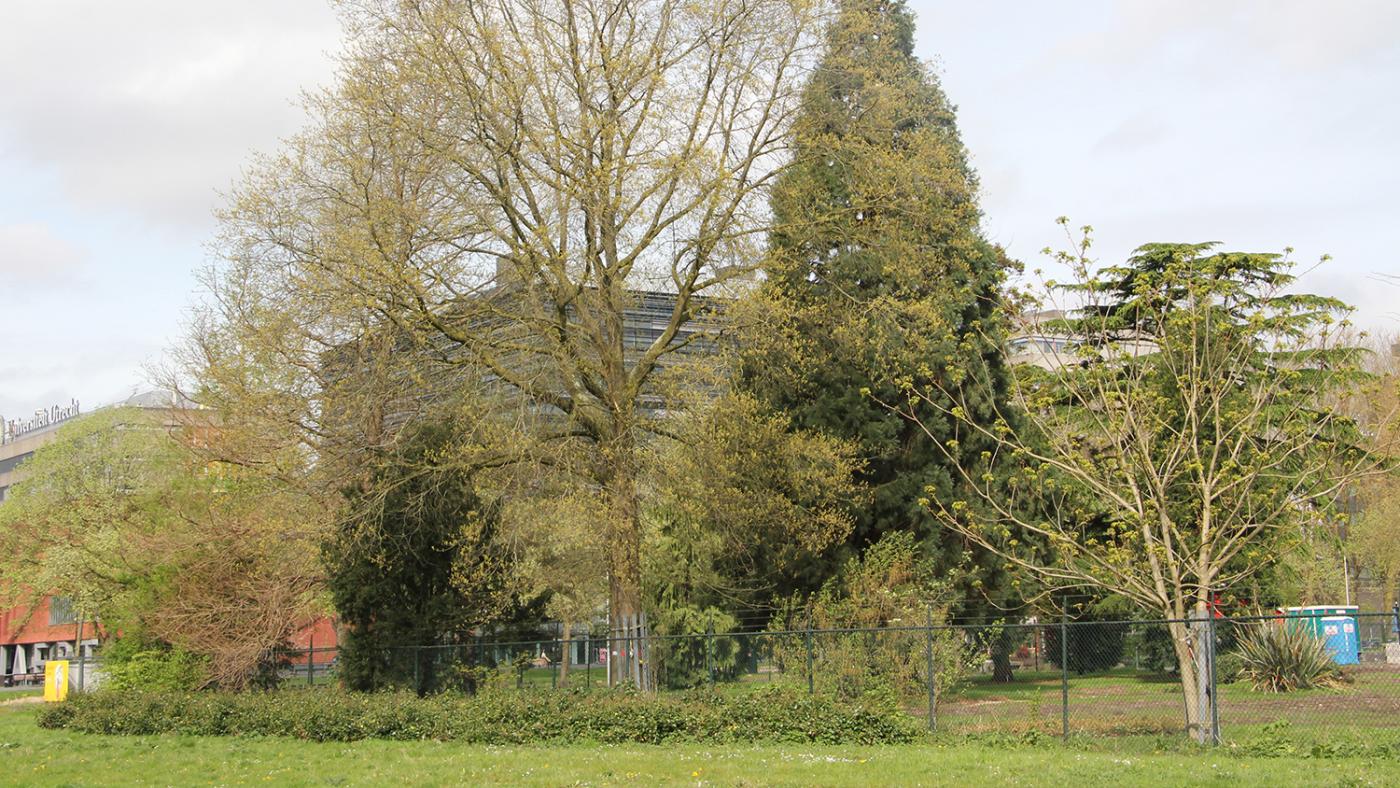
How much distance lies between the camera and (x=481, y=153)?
22.8 metres

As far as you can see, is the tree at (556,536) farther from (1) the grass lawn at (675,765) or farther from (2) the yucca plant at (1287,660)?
(2) the yucca plant at (1287,660)

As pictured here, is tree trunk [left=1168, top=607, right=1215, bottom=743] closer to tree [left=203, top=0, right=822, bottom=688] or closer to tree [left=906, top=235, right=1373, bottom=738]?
tree [left=906, top=235, right=1373, bottom=738]

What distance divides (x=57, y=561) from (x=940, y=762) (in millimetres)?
34930

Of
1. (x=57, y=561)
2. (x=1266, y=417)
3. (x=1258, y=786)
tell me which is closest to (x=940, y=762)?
(x=1258, y=786)

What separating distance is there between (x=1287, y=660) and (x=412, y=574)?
17207 mm

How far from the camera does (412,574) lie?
26000mm

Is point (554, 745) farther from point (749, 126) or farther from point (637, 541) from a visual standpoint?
point (749, 126)

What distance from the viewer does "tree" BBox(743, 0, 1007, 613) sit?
24.1 m

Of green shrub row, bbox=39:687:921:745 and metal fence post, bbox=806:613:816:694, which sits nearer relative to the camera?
green shrub row, bbox=39:687:921:745

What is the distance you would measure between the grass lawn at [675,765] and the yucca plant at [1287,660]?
24.4 ft

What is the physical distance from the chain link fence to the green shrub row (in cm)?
90

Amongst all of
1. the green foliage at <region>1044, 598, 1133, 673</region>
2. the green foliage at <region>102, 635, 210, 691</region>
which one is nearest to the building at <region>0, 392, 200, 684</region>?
the green foliage at <region>102, 635, 210, 691</region>

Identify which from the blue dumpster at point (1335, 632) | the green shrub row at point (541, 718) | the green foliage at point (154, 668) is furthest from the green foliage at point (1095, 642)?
the green foliage at point (154, 668)

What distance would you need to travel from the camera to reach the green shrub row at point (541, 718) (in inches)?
697
